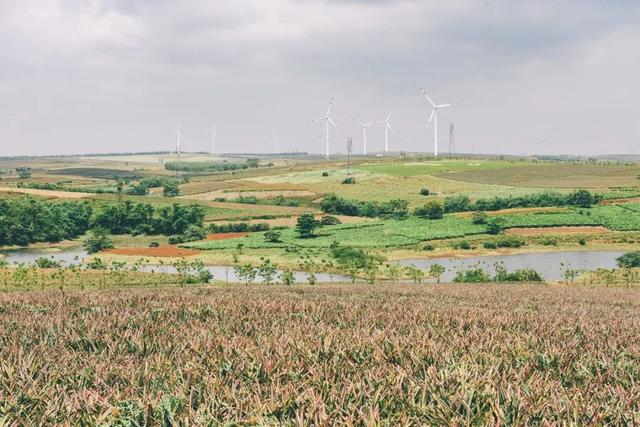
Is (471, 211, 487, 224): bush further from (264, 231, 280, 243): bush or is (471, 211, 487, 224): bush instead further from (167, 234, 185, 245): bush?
(167, 234, 185, 245): bush

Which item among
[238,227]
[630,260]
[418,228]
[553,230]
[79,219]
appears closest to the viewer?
[630,260]

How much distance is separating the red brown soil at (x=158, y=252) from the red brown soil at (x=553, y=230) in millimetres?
61336

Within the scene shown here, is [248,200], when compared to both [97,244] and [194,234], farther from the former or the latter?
[97,244]

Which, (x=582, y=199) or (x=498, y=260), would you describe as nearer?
(x=498, y=260)

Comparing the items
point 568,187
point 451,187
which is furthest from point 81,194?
point 568,187

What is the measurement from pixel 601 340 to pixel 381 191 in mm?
179937

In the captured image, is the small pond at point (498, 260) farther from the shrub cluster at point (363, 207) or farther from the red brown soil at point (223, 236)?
the shrub cluster at point (363, 207)

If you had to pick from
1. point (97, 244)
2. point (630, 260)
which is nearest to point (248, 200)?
point (97, 244)

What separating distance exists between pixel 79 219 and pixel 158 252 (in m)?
39.0

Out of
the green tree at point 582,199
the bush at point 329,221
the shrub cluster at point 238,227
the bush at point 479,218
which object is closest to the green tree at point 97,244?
the shrub cluster at point 238,227

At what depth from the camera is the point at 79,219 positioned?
142375 millimetres

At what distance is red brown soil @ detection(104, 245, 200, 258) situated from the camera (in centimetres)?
10962

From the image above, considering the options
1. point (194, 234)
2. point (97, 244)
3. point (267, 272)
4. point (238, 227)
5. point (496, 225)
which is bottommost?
point (97, 244)

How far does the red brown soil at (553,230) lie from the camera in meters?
124
